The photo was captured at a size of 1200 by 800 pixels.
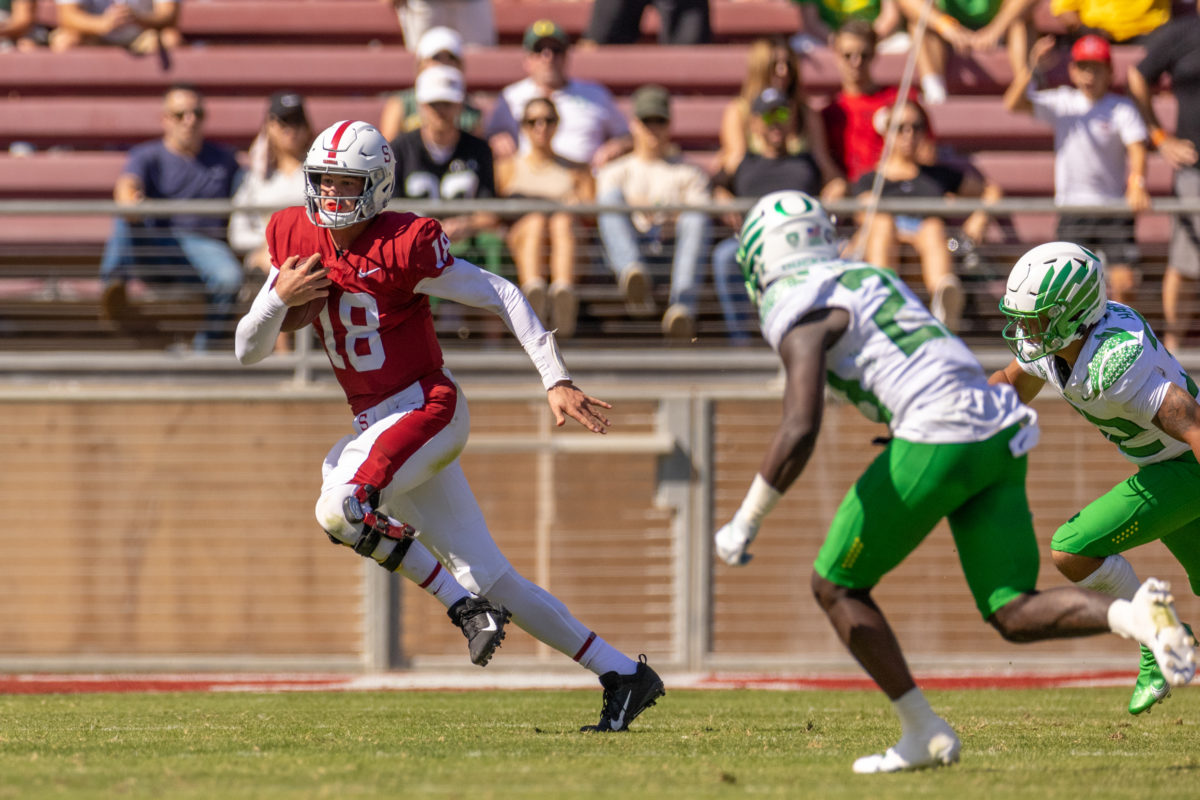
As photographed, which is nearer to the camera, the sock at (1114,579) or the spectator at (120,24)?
the sock at (1114,579)

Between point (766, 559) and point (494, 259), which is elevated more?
point (494, 259)

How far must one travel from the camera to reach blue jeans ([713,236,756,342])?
884 cm

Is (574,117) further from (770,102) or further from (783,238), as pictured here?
(783,238)

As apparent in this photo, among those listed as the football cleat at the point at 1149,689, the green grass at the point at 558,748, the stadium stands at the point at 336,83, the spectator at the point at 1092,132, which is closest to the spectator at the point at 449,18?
the stadium stands at the point at 336,83

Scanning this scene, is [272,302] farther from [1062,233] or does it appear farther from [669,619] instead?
[1062,233]

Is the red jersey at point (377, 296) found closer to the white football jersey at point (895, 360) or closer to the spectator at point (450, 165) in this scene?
the white football jersey at point (895, 360)

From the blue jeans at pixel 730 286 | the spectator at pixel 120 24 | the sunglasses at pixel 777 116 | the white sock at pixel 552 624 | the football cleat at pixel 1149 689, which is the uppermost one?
the spectator at pixel 120 24

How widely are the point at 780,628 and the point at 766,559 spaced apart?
1.26ft

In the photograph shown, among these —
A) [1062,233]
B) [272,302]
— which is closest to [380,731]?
[272,302]

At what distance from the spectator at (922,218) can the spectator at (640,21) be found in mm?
2438

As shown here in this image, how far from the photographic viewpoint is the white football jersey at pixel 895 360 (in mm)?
4430

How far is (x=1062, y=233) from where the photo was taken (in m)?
8.88

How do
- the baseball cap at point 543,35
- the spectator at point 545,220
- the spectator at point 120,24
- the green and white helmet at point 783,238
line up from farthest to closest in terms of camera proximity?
1. the spectator at point 120,24
2. the baseball cap at point 543,35
3. the spectator at point 545,220
4. the green and white helmet at point 783,238

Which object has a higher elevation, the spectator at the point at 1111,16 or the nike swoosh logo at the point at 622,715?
the spectator at the point at 1111,16
